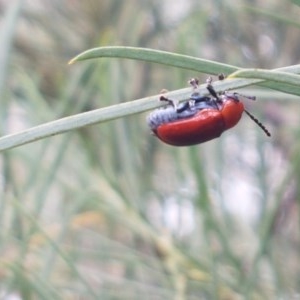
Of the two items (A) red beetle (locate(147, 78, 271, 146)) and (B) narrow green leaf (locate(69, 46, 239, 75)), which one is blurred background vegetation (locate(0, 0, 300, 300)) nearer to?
(A) red beetle (locate(147, 78, 271, 146))

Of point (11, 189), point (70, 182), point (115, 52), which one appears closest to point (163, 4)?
point (70, 182)

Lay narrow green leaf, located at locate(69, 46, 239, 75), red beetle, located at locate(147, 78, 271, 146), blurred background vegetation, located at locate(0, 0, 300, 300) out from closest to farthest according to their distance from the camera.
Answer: narrow green leaf, located at locate(69, 46, 239, 75) < red beetle, located at locate(147, 78, 271, 146) < blurred background vegetation, located at locate(0, 0, 300, 300)

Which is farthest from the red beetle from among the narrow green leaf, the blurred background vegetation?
the narrow green leaf

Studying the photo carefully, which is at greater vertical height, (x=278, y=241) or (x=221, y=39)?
(x=221, y=39)

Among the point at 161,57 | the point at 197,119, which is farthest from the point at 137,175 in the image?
the point at 161,57

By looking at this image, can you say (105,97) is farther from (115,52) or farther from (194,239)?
(115,52)

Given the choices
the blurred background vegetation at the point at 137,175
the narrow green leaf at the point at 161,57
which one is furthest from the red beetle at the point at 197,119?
the narrow green leaf at the point at 161,57
